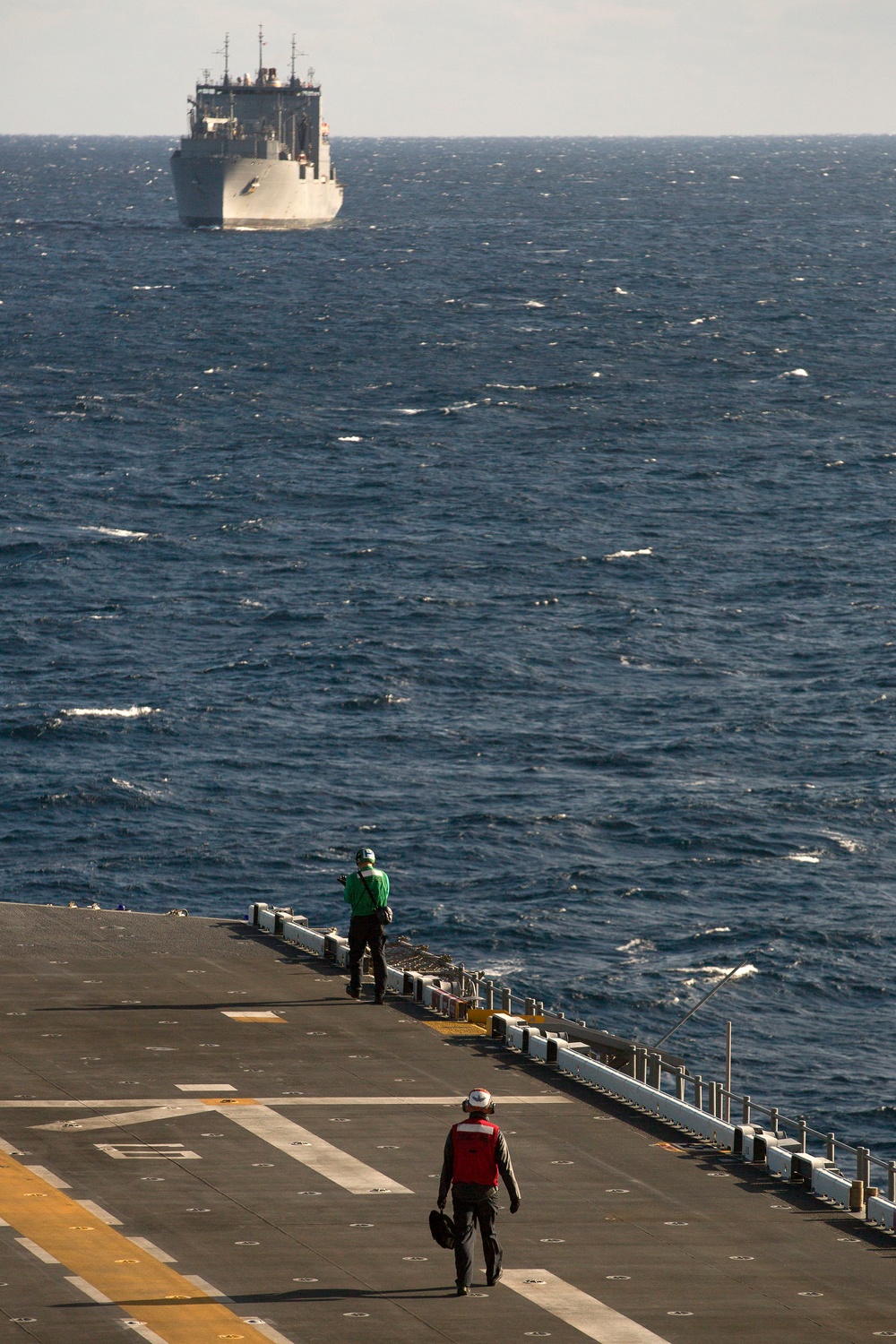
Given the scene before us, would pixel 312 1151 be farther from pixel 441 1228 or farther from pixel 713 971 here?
pixel 713 971

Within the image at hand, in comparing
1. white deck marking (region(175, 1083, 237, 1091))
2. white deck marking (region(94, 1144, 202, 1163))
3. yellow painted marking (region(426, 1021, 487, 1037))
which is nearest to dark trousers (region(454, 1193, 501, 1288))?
white deck marking (region(94, 1144, 202, 1163))

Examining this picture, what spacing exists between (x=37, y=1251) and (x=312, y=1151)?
4.98m

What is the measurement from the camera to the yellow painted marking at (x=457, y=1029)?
3181cm

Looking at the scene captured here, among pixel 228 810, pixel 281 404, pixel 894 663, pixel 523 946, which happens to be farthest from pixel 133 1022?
pixel 281 404

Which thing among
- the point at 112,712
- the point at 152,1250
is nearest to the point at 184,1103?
the point at 152,1250

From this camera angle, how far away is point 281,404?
14200 cm

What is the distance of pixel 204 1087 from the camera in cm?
2780

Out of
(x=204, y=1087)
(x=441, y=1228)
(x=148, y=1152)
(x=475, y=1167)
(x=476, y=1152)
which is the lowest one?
(x=204, y=1087)

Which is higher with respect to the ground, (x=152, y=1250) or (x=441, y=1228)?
(x=441, y=1228)

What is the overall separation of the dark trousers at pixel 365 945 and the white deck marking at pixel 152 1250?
34.7 ft

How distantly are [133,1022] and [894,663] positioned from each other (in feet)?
197

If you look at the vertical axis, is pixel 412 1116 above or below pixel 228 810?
above

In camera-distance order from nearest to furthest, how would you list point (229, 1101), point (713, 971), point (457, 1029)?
point (229, 1101) < point (457, 1029) < point (713, 971)

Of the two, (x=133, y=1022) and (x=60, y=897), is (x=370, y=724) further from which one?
(x=133, y=1022)
